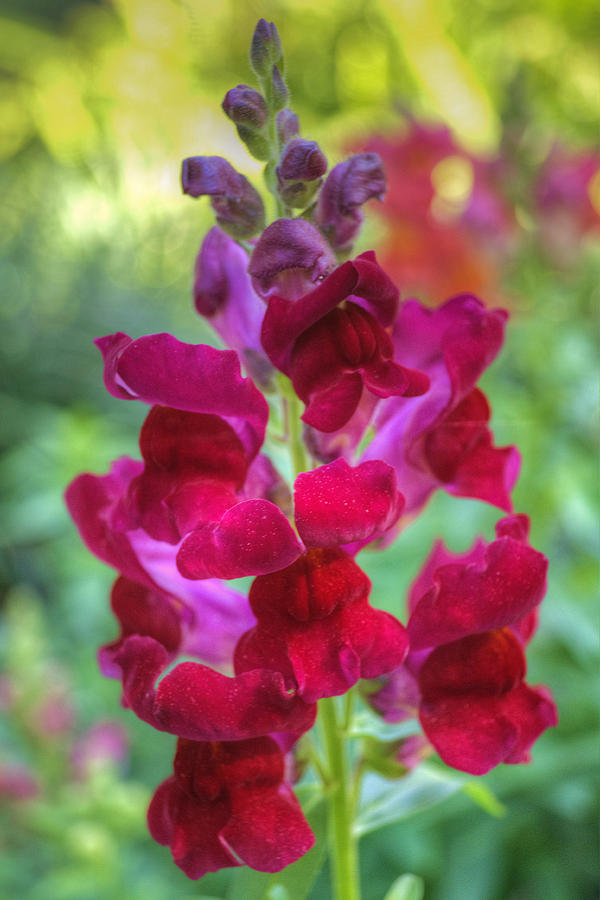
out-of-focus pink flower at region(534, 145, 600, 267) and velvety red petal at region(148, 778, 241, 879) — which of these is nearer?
velvety red petal at region(148, 778, 241, 879)

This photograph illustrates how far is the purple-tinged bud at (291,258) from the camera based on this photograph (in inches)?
19.9

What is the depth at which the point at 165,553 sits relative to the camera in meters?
0.59

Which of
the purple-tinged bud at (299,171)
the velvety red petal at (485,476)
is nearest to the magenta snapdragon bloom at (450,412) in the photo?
the velvety red petal at (485,476)

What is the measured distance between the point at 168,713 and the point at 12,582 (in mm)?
2824

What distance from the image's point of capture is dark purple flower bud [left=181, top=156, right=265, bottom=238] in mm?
532

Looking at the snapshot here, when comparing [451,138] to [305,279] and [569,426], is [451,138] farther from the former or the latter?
[305,279]

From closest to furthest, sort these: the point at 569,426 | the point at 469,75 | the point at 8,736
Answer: the point at 569,426 → the point at 8,736 → the point at 469,75

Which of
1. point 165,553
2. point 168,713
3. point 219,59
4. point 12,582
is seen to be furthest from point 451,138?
point 219,59

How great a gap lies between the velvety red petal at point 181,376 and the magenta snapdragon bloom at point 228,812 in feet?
0.65

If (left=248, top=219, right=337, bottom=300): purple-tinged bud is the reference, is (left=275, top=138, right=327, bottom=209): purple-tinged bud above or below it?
above

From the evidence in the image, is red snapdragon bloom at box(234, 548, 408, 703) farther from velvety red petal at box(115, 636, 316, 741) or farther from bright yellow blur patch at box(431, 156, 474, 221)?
bright yellow blur patch at box(431, 156, 474, 221)

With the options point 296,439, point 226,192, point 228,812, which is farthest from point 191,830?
point 226,192

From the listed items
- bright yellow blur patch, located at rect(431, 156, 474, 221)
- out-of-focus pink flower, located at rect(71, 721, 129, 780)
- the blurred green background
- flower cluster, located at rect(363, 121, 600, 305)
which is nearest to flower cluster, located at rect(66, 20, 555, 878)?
the blurred green background

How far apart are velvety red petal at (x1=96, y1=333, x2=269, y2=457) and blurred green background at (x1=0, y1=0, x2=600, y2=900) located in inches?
33.7
